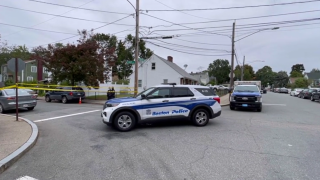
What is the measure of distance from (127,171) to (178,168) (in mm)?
1016

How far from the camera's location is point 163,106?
297 inches

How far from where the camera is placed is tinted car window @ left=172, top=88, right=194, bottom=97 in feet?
25.8

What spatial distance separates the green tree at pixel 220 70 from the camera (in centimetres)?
8644

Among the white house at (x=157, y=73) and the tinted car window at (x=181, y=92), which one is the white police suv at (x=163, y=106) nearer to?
the tinted car window at (x=181, y=92)

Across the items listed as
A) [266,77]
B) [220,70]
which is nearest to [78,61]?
[220,70]

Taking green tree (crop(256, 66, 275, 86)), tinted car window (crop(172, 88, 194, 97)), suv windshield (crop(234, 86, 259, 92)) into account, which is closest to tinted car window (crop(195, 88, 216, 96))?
tinted car window (crop(172, 88, 194, 97))

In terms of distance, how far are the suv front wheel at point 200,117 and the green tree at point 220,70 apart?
269 feet

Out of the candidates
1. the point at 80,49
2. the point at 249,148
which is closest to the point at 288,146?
the point at 249,148

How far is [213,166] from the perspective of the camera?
4.20 m

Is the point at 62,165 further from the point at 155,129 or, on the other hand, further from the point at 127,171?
the point at 155,129

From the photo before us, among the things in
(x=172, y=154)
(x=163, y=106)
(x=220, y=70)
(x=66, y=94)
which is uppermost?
(x=220, y=70)

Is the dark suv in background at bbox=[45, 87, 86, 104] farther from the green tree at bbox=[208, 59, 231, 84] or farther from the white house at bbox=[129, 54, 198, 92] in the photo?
the green tree at bbox=[208, 59, 231, 84]

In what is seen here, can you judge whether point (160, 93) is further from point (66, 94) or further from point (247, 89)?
point (66, 94)

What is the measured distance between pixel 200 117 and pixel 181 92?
1252 millimetres
